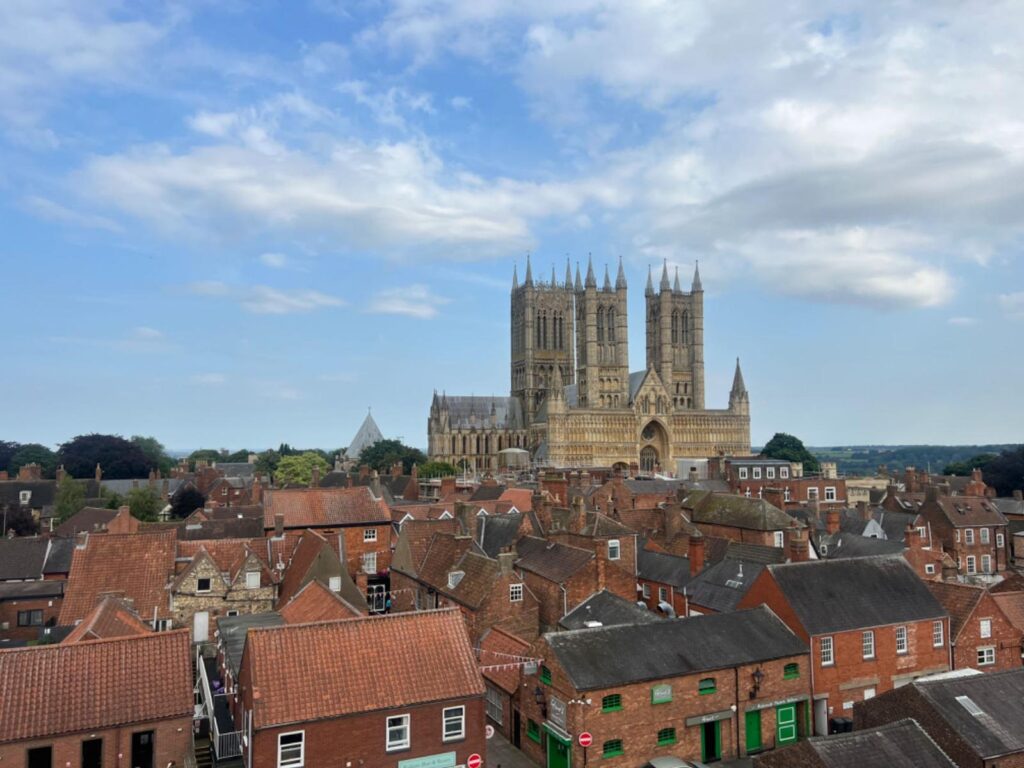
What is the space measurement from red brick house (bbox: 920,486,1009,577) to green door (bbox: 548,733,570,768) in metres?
44.1

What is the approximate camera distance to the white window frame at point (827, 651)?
2923cm

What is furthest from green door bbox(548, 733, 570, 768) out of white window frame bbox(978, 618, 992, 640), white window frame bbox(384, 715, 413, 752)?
white window frame bbox(978, 618, 992, 640)

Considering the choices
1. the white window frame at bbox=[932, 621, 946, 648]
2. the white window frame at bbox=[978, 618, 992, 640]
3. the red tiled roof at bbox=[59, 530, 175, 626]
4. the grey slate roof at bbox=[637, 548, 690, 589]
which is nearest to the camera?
the white window frame at bbox=[932, 621, 946, 648]

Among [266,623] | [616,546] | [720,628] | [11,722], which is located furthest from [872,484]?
[11,722]

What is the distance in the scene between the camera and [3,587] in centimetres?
4325

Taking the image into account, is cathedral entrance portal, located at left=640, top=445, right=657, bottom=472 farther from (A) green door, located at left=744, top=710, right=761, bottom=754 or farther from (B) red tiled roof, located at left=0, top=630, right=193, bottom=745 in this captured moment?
(B) red tiled roof, located at left=0, top=630, right=193, bottom=745

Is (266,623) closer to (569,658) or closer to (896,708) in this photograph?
(569,658)

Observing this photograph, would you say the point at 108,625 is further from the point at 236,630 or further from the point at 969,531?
the point at 969,531

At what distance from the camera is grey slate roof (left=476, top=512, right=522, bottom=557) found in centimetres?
4425

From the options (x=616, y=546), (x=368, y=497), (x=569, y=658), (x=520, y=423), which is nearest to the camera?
(x=569, y=658)

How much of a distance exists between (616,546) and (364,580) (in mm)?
14678

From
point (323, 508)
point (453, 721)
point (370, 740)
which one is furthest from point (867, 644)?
point (323, 508)

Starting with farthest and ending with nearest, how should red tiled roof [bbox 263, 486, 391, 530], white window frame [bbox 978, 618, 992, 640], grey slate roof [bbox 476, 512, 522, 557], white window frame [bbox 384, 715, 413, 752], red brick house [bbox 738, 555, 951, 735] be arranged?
red tiled roof [bbox 263, 486, 391, 530]
grey slate roof [bbox 476, 512, 522, 557]
white window frame [bbox 978, 618, 992, 640]
red brick house [bbox 738, 555, 951, 735]
white window frame [bbox 384, 715, 413, 752]

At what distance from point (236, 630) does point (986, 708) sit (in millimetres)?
26331
